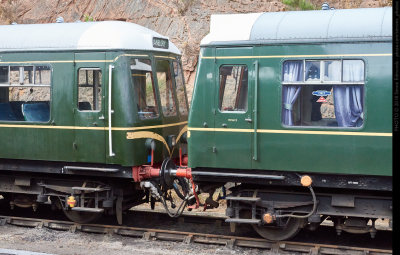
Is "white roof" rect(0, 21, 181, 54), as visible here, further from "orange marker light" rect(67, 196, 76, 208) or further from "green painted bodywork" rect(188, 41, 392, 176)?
"orange marker light" rect(67, 196, 76, 208)

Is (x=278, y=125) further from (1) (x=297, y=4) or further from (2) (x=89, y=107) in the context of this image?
(1) (x=297, y=4)

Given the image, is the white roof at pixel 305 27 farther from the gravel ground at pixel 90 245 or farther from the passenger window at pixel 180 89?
the gravel ground at pixel 90 245

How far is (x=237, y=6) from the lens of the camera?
17.0 metres

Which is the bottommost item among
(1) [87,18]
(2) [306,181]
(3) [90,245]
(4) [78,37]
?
(3) [90,245]

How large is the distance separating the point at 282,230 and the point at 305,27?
3123 mm

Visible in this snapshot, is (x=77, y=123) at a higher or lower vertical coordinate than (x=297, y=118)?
lower

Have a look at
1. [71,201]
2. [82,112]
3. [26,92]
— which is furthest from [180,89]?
[71,201]

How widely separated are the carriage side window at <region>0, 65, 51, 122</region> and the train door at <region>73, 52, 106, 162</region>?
1.99ft

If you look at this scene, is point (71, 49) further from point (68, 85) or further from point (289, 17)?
point (289, 17)

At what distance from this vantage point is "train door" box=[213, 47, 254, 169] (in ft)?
28.7

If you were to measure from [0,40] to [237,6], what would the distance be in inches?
323

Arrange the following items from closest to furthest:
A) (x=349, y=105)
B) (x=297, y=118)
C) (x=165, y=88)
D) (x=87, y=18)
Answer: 1. (x=349, y=105)
2. (x=297, y=118)
3. (x=165, y=88)
4. (x=87, y=18)

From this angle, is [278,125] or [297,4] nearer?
[278,125]

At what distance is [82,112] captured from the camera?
391 inches
